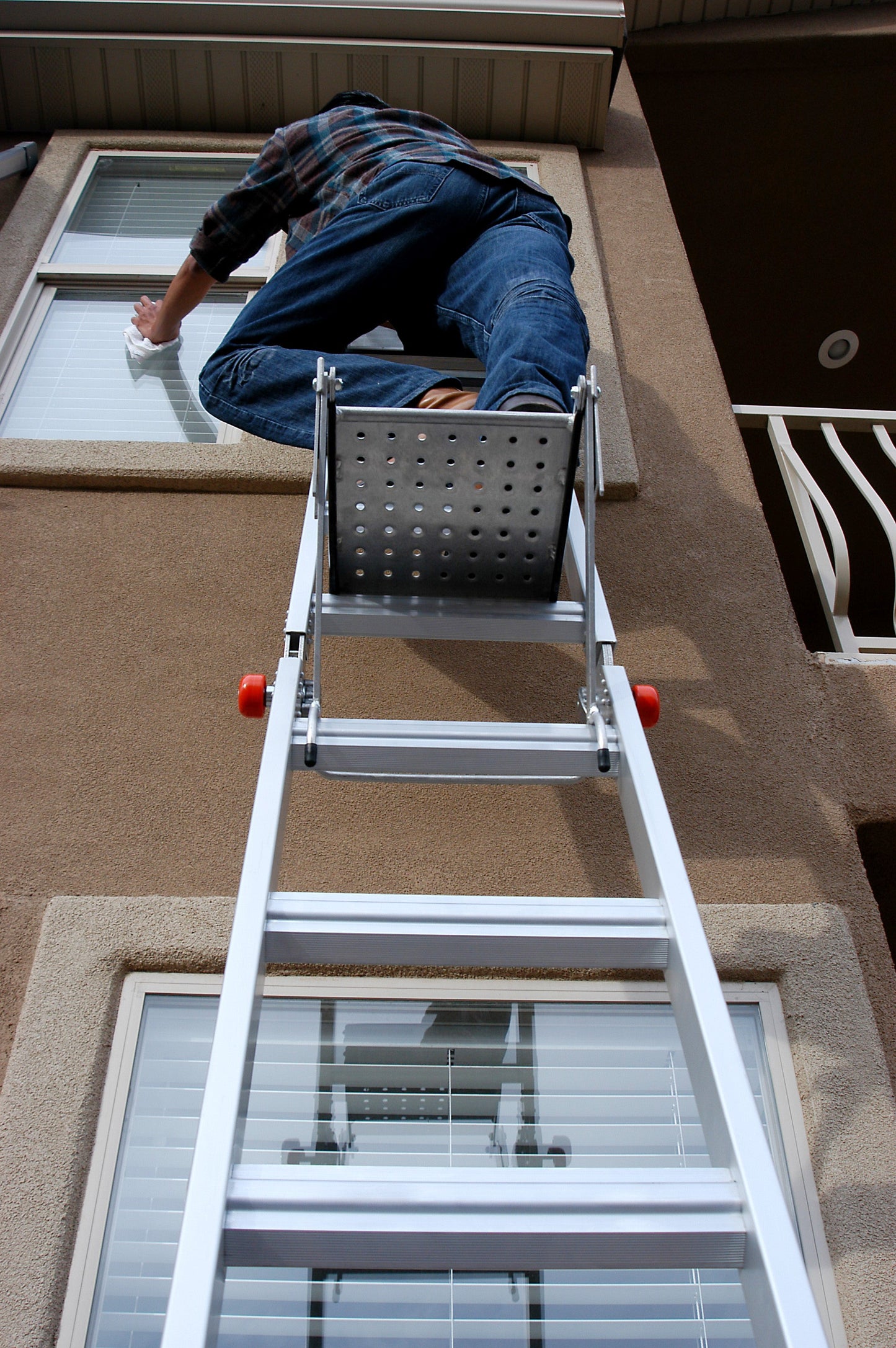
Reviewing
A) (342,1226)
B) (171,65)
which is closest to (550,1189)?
(342,1226)

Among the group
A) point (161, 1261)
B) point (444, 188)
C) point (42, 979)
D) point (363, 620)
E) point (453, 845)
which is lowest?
point (161, 1261)

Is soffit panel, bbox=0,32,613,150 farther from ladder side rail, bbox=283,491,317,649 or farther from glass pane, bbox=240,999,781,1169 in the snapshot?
glass pane, bbox=240,999,781,1169

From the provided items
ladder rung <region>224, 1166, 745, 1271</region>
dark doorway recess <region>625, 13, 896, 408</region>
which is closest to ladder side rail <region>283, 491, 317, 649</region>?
ladder rung <region>224, 1166, 745, 1271</region>

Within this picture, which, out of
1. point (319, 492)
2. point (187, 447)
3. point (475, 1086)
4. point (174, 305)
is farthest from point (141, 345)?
point (475, 1086)

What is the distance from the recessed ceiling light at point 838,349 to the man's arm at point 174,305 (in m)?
5.34

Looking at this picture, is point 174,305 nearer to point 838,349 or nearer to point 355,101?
point 355,101

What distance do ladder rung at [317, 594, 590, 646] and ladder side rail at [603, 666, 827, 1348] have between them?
0.32 metres

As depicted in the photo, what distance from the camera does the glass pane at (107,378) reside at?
307cm

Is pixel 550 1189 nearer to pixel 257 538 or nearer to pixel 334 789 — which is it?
pixel 334 789

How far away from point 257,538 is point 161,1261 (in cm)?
165

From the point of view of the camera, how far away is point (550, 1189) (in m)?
1.00

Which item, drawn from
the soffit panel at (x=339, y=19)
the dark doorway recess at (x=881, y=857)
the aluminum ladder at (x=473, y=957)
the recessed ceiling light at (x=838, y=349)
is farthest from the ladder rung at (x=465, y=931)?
the recessed ceiling light at (x=838, y=349)

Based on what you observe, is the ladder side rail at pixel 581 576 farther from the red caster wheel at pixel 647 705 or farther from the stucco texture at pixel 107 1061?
the stucco texture at pixel 107 1061

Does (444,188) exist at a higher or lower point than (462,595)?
higher
